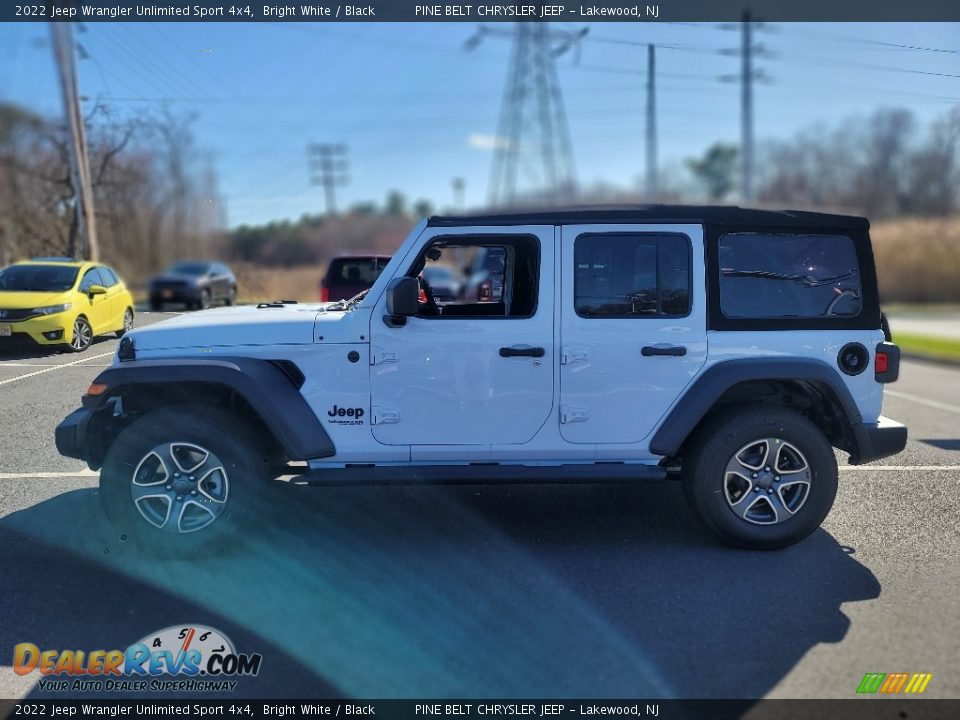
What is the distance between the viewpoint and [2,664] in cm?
332

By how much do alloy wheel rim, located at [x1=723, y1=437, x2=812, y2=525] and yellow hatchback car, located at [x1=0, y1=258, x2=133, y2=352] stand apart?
406cm

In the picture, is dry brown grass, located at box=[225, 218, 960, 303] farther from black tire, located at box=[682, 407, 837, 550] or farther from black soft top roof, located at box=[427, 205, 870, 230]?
black tire, located at box=[682, 407, 837, 550]

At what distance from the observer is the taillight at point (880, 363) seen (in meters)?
4.64

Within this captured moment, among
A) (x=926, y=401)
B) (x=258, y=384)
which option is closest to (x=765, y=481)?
(x=258, y=384)

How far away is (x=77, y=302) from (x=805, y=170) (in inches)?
2171

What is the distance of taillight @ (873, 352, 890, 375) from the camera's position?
4641mm

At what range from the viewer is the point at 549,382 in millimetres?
4527

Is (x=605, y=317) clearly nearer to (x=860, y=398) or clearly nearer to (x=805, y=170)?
(x=860, y=398)

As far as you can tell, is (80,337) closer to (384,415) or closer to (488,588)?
(384,415)

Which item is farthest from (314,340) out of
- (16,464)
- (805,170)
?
(805,170)

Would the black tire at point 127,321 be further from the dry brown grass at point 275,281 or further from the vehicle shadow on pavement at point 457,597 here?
the vehicle shadow on pavement at point 457,597

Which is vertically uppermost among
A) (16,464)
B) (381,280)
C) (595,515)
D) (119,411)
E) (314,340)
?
(381,280)

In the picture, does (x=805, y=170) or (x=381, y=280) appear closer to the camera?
(x=381, y=280)

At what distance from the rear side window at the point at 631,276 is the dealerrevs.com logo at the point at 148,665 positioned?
2725 mm
